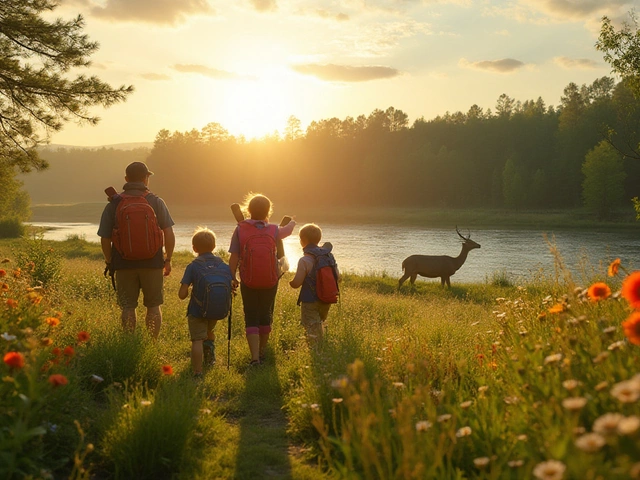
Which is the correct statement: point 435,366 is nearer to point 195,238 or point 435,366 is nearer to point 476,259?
point 195,238

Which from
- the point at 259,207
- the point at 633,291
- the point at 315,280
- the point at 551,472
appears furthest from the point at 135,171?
the point at 551,472

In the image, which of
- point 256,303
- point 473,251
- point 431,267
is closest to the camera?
point 256,303

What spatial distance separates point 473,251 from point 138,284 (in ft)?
81.9

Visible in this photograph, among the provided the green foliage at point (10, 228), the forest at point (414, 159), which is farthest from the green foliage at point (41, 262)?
the forest at point (414, 159)

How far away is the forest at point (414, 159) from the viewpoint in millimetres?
68875

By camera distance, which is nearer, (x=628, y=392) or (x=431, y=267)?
(x=628, y=392)

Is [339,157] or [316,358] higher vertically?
[339,157]

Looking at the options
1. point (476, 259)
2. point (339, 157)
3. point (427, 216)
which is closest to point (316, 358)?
point (476, 259)

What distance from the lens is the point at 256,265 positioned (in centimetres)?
608

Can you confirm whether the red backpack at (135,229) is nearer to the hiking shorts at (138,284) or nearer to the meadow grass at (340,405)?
the hiking shorts at (138,284)

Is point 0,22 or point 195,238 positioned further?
point 0,22

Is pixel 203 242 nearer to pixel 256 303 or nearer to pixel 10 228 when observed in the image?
pixel 256 303

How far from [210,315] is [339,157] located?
86388 millimetres

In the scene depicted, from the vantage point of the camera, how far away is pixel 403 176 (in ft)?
259
